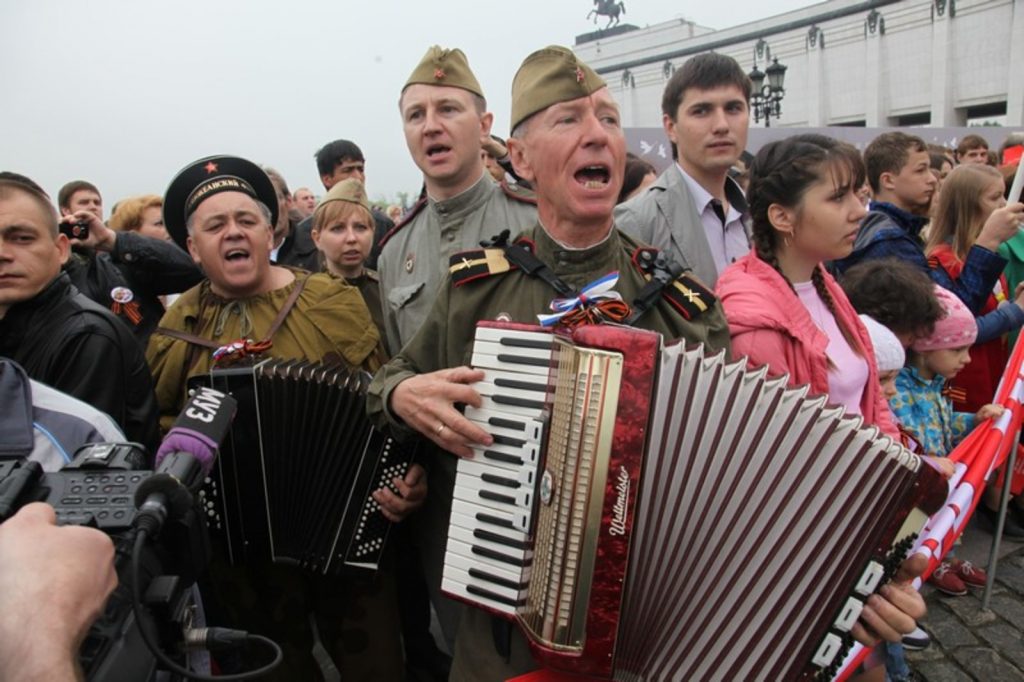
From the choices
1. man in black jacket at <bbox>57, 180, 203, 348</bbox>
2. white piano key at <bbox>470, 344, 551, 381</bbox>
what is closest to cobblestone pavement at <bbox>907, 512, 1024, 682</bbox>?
white piano key at <bbox>470, 344, 551, 381</bbox>

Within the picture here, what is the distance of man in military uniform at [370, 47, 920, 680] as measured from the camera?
6.11ft

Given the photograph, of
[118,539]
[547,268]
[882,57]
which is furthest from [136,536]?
[882,57]

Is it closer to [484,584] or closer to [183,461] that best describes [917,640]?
[484,584]

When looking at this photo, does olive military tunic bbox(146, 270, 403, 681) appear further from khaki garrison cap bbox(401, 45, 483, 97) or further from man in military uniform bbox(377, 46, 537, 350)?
khaki garrison cap bbox(401, 45, 483, 97)

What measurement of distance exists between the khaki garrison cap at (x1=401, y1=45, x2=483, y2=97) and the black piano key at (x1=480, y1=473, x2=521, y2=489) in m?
1.97

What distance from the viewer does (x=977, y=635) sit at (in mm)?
3332

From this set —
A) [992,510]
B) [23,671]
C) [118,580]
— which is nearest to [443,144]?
[118,580]

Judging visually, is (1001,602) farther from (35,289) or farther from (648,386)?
(35,289)

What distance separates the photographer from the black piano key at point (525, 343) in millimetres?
1557

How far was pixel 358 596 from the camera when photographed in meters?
2.55

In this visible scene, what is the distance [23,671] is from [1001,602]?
4.42 meters

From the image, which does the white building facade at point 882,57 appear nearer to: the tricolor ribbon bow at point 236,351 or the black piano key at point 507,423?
the tricolor ribbon bow at point 236,351

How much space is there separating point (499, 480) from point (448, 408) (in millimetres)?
216

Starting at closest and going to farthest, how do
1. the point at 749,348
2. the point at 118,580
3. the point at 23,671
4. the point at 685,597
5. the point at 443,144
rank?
the point at 23,671 → the point at 118,580 → the point at 685,597 → the point at 749,348 → the point at 443,144
